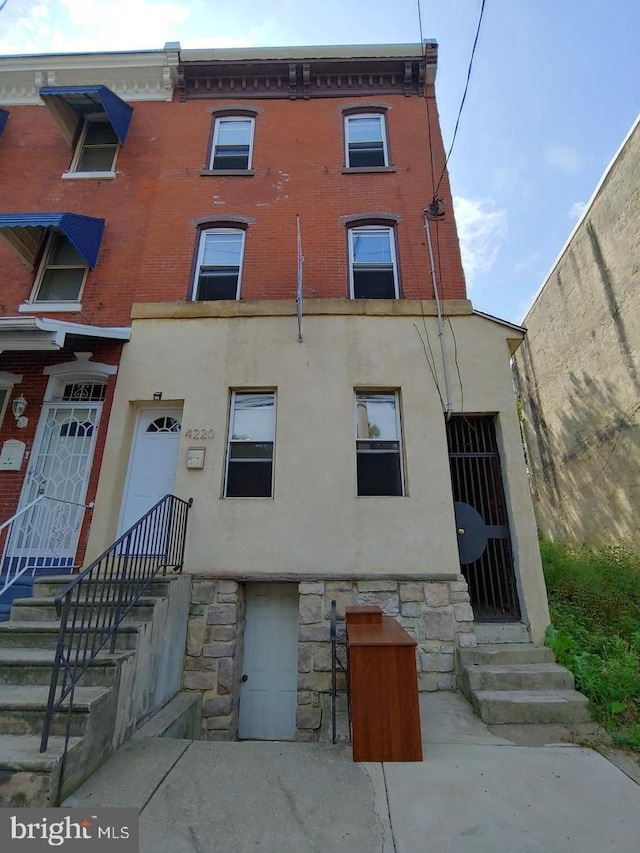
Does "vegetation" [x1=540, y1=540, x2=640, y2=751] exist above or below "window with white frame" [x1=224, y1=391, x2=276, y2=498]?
below

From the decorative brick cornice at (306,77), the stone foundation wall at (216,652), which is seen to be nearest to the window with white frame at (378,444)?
the stone foundation wall at (216,652)

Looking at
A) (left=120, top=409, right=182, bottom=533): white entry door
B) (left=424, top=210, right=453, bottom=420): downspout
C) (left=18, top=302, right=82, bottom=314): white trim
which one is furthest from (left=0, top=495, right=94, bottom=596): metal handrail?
(left=424, top=210, right=453, bottom=420): downspout

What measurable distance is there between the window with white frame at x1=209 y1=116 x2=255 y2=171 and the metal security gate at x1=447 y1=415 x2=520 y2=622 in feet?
22.5

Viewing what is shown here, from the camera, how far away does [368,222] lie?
7.70m

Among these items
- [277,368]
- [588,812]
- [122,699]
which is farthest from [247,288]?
[588,812]

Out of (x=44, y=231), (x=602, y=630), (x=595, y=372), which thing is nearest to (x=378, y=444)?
(x=602, y=630)

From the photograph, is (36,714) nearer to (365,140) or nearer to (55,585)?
(55,585)

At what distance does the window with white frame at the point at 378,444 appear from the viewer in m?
6.04

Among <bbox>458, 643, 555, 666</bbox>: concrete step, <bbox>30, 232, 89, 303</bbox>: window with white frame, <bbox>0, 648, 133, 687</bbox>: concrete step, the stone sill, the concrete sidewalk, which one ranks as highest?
<bbox>30, 232, 89, 303</bbox>: window with white frame

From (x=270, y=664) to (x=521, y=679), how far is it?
9.98ft

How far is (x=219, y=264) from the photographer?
25.0 feet

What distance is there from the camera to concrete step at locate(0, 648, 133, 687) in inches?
139

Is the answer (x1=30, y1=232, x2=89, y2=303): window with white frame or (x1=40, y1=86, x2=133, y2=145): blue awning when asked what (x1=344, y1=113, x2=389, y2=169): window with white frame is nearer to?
(x1=40, y1=86, x2=133, y2=145): blue awning

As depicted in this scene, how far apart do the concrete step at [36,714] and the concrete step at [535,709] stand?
11.8 feet
